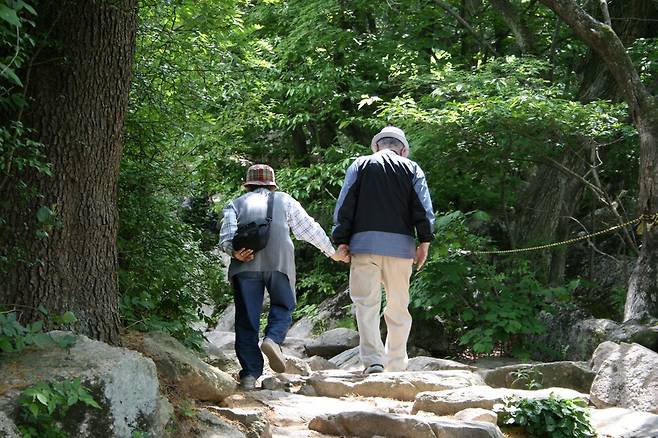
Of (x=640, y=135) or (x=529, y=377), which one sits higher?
(x=640, y=135)

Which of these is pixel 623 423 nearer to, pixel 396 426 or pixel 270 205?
pixel 396 426

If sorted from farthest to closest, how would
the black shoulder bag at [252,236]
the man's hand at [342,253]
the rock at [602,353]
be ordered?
the man's hand at [342,253], the black shoulder bag at [252,236], the rock at [602,353]

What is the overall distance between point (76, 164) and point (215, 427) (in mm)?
Answer: 1641

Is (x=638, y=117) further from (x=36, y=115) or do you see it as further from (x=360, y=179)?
(x=36, y=115)

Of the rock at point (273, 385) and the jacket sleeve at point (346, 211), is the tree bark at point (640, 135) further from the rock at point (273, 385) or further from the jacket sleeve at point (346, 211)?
the rock at point (273, 385)

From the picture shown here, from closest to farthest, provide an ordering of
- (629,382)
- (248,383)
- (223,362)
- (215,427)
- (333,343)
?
(215,427) → (629,382) → (248,383) → (223,362) → (333,343)

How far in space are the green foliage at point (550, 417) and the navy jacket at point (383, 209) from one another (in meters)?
2.14

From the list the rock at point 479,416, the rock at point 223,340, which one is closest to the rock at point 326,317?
the rock at point 223,340

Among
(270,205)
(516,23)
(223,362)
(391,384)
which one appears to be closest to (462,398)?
(391,384)

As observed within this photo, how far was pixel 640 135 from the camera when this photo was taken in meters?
9.24

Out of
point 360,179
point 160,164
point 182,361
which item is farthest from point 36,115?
point 360,179

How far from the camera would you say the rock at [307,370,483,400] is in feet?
20.4

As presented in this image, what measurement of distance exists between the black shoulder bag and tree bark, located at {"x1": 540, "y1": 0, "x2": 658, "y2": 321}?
14.4ft

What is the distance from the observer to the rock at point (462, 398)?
17.6ft
